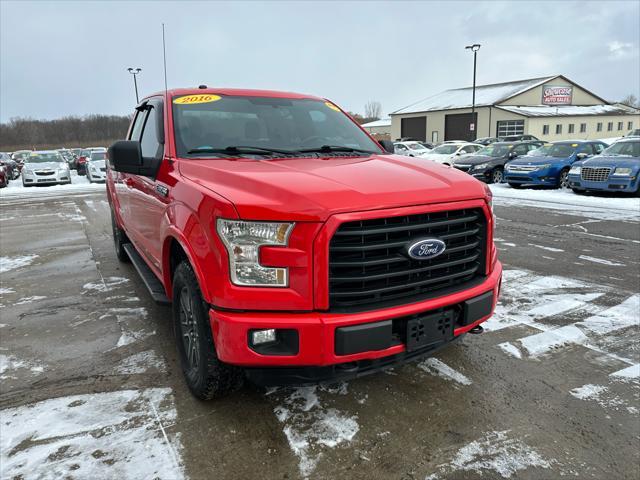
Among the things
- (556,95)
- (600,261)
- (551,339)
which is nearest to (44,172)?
(600,261)

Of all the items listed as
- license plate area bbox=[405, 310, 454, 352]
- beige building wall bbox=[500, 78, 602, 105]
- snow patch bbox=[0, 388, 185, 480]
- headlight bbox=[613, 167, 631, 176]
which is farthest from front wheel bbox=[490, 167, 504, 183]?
beige building wall bbox=[500, 78, 602, 105]

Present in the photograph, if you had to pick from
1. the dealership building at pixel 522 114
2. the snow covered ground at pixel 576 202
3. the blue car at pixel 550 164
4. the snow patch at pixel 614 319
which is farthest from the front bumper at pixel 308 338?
the dealership building at pixel 522 114

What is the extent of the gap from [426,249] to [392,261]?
8.2 inches

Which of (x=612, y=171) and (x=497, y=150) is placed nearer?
(x=612, y=171)

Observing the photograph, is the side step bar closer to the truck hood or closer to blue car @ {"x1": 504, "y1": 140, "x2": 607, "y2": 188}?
the truck hood

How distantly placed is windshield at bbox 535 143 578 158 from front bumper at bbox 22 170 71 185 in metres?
19.3

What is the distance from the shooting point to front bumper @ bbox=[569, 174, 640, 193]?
12291 mm

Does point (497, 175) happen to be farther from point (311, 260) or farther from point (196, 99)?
point (311, 260)

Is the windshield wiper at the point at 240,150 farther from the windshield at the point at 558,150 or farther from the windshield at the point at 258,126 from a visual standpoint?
the windshield at the point at 558,150

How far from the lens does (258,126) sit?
3713mm

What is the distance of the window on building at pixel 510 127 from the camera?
46594mm

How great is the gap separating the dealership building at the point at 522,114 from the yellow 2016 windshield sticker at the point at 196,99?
147ft

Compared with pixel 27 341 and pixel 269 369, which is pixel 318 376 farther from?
pixel 27 341

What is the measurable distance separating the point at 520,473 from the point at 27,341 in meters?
3.81
